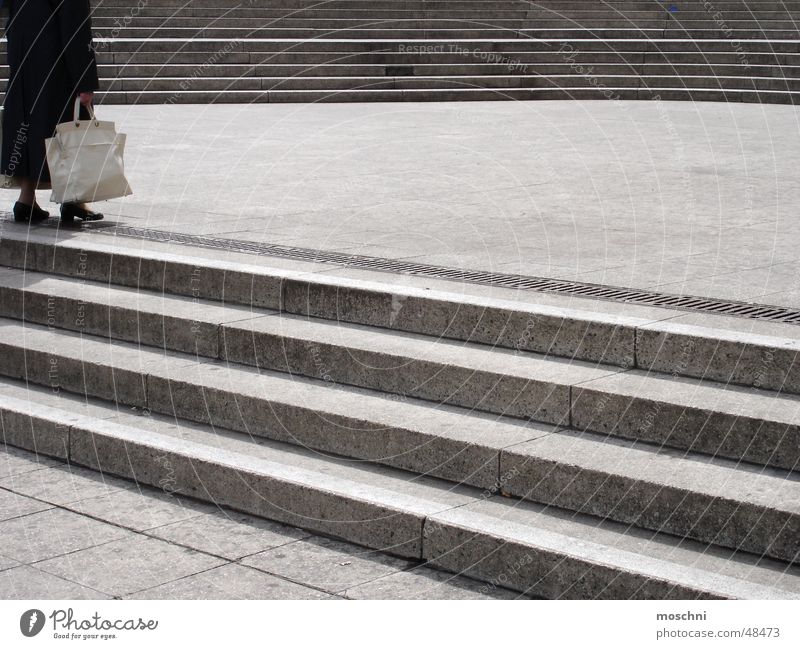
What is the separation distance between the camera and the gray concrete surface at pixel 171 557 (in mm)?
3990

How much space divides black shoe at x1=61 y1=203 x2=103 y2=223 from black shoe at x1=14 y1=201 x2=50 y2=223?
0.52ft

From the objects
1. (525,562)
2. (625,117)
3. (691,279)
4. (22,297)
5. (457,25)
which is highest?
(457,25)

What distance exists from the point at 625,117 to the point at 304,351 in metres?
10.7

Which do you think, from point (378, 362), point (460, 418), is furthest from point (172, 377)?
point (460, 418)

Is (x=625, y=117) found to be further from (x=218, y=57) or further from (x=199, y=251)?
(x=199, y=251)

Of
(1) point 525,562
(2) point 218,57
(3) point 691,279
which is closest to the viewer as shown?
(1) point 525,562

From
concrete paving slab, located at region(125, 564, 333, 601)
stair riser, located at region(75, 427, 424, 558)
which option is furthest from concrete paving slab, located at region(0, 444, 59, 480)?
concrete paving slab, located at region(125, 564, 333, 601)

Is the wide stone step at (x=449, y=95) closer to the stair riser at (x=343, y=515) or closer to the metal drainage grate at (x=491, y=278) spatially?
the metal drainage grate at (x=491, y=278)

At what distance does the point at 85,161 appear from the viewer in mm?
7320

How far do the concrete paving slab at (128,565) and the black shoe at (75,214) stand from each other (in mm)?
3764

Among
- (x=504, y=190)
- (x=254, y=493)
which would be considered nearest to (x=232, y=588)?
(x=254, y=493)

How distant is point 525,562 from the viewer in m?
3.92

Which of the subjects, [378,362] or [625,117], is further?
[625,117]

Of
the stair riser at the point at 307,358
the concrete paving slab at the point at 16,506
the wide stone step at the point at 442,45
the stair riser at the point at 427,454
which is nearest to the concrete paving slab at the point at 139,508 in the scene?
the concrete paving slab at the point at 16,506
